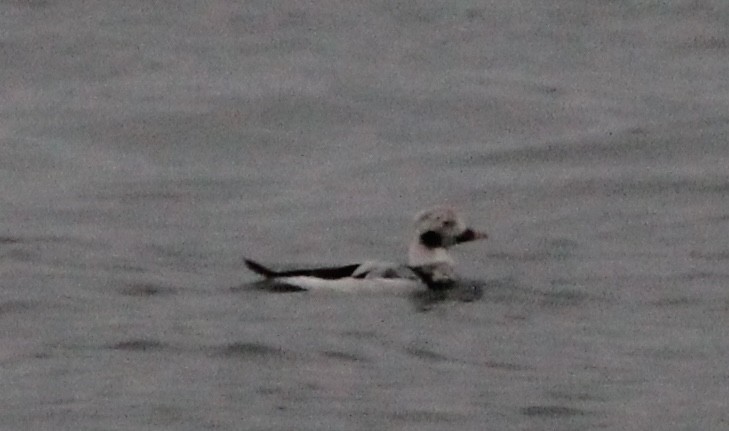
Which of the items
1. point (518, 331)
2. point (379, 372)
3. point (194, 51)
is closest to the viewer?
point (379, 372)

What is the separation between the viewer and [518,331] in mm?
16234

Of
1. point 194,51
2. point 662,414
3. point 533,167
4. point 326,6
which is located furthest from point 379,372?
point 326,6

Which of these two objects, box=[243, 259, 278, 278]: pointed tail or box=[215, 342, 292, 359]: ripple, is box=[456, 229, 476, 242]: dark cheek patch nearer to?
box=[243, 259, 278, 278]: pointed tail

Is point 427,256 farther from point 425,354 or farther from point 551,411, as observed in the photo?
point 551,411

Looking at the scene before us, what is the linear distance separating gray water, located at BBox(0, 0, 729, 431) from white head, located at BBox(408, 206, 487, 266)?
0.40 meters

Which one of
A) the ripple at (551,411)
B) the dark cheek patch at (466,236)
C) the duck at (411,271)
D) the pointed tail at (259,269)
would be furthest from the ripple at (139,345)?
the dark cheek patch at (466,236)

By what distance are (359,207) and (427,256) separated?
481 cm

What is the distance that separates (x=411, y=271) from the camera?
18266 mm

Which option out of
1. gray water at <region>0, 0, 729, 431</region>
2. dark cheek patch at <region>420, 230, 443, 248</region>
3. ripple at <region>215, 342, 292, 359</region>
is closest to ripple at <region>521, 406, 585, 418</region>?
gray water at <region>0, 0, 729, 431</region>

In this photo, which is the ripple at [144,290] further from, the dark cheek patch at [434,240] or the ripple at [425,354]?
the ripple at [425,354]

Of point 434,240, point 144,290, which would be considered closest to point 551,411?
point 144,290

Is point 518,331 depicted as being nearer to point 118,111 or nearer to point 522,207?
point 522,207

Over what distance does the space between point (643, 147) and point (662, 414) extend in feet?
44.9

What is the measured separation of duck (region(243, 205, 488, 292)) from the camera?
17328mm
